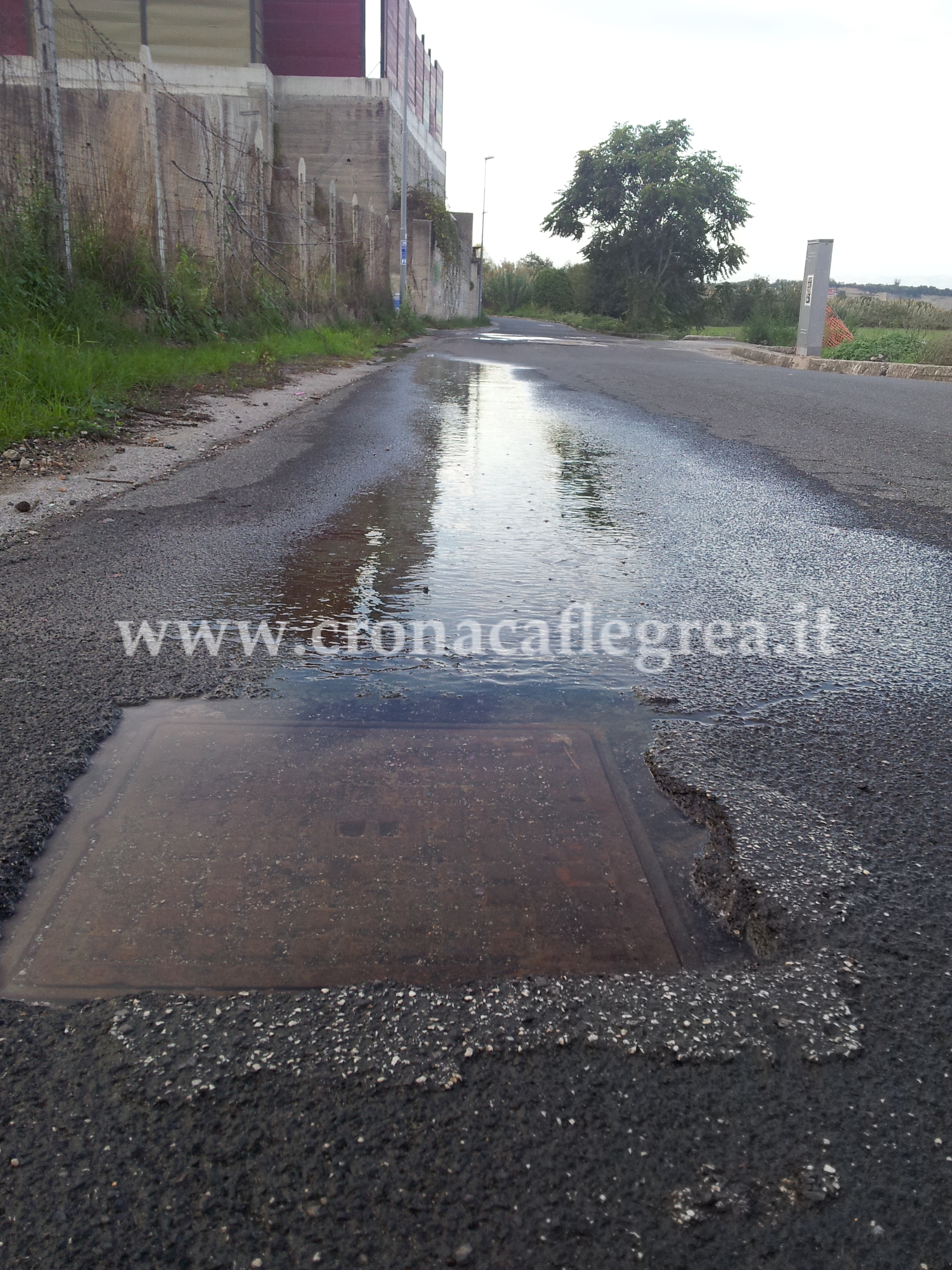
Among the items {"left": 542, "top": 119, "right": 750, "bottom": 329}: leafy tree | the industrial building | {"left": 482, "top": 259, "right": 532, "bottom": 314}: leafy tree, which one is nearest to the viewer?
the industrial building

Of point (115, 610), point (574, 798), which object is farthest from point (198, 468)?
point (574, 798)

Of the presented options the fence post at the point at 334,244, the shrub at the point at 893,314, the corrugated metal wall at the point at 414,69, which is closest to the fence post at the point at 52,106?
the fence post at the point at 334,244

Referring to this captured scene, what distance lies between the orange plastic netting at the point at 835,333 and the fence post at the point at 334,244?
10712 mm

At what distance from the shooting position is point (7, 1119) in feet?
3.94

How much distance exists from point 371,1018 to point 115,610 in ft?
6.96

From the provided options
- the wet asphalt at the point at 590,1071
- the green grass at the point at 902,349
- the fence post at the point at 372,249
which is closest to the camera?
the wet asphalt at the point at 590,1071

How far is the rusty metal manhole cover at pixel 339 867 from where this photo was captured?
1549mm

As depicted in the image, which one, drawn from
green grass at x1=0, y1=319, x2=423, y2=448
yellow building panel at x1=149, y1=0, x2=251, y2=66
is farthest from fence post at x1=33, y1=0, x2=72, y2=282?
yellow building panel at x1=149, y1=0, x2=251, y2=66

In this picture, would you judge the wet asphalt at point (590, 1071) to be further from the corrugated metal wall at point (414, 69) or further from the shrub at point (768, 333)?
the corrugated metal wall at point (414, 69)

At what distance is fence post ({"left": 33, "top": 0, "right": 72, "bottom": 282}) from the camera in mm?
7945

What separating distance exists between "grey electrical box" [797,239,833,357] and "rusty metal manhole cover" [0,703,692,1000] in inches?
789

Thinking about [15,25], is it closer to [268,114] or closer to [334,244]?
[268,114]

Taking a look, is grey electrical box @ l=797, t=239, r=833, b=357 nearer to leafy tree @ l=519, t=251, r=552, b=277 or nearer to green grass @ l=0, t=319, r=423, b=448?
green grass @ l=0, t=319, r=423, b=448

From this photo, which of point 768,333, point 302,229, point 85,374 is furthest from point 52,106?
point 768,333
